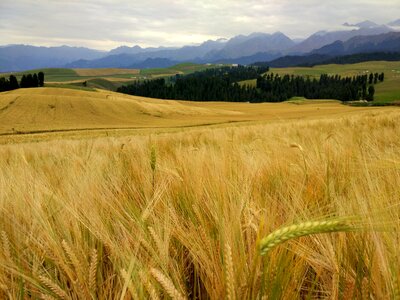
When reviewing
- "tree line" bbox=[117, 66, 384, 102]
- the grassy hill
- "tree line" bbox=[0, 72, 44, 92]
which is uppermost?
"tree line" bbox=[0, 72, 44, 92]

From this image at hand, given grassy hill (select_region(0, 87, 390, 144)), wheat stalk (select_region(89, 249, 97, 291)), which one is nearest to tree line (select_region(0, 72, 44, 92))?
grassy hill (select_region(0, 87, 390, 144))

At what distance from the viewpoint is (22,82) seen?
106 metres

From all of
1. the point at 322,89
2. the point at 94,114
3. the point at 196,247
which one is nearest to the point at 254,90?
the point at 322,89

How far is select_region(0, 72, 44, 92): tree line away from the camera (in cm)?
10088

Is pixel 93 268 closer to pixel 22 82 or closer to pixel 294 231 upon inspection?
pixel 294 231

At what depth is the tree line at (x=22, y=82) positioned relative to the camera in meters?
101

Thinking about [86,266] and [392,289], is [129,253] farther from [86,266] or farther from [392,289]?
[392,289]

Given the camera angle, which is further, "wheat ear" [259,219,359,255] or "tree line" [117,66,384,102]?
"tree line" [117,66,384,102]

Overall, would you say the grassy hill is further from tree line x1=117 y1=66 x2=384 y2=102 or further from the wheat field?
tree line x1=117 y1=66 x2=384 y2=102

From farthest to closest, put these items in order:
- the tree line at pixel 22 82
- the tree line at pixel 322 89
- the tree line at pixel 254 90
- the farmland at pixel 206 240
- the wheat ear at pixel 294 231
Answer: the tree line at pixel 254 90
the tree line at pixel 322 89
the tree line at pixel 22 82
the farmland at pixel 206 240
the wheat ear at pixel 294 231

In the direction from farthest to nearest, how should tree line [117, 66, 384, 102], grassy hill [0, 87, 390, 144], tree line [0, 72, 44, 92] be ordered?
1. tree line [117, 66, 384, 102]
2. tree line [0, 72, 44, 92]
3. grassy hill [0, 87, 390, 144]

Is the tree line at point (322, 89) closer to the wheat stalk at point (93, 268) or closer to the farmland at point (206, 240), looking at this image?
the farmland at point (206, 240)

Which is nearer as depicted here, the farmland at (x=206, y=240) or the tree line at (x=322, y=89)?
the farmland at (x=206, y=240)

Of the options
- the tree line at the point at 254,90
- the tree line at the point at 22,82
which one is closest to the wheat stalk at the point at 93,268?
the tree line at the point at 22,82
